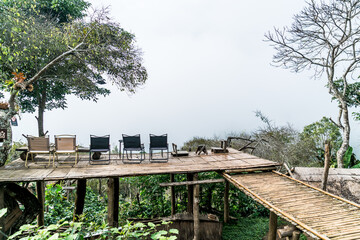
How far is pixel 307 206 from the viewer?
4723 mm

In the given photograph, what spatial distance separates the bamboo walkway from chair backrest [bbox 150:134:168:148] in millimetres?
3026

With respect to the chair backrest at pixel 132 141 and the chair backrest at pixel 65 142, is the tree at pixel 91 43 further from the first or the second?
the chair backrest at pixel 132 141

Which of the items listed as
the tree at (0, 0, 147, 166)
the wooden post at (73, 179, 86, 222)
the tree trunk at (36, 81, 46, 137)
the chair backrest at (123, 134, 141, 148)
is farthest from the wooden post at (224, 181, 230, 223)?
the tree trunk at (36, 81, 46, 137)

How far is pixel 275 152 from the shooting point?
14.6m

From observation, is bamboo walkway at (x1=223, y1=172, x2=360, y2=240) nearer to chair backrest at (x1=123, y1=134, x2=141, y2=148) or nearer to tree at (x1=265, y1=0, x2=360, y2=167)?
chair backrest at (x1=123, y1=134, x2=141, y2=148)

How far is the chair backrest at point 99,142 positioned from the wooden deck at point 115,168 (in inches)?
25.3

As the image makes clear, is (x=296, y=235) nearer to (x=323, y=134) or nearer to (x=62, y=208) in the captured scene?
(x=62, y=208)

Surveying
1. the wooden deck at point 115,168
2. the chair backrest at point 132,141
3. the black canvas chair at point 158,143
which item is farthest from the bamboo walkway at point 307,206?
the chair backrest at point 132,141

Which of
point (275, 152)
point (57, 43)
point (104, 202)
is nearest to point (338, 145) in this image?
point (275, 152)

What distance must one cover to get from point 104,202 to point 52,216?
263 centimetres

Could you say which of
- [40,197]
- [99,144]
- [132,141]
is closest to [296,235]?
[132,141]

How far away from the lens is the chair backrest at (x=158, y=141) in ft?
27.9

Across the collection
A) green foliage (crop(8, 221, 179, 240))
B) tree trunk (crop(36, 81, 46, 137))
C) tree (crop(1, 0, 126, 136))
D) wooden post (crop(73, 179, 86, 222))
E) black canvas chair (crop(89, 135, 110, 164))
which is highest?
tree (crop(1, 0, 126, 136))

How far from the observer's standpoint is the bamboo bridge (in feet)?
13.5
